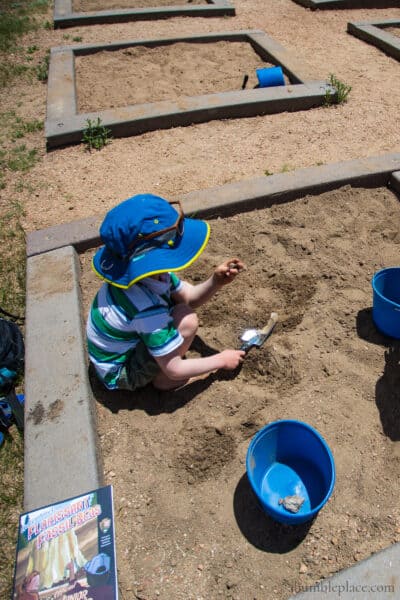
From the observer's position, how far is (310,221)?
301 cm

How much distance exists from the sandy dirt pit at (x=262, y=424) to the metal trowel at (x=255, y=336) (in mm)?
35

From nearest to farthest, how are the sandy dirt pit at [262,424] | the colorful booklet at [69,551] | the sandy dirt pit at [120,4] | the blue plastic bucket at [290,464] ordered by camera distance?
1. the colorful booklet at [69,551]
2. the sandy dirt pit at [262,424]
3. the blue plastic bucket at [290,464]
4. the sandy dirt pit at [120,4]

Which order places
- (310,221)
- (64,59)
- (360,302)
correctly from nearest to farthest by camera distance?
(360,302)
(310,221)
(64,59)

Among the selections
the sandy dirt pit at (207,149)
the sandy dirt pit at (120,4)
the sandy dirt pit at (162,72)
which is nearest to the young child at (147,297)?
the sandy dirt pit at (207,149)

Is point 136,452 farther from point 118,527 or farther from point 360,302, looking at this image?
point 360,302

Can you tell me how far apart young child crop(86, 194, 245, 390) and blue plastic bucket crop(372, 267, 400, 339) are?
26.8 inches

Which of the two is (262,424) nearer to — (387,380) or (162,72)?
(387,380)

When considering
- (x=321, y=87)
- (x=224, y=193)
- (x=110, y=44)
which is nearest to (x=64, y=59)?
(x=110, y=44)

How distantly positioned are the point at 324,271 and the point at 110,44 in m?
4.58

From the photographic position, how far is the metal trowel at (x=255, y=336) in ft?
7.52

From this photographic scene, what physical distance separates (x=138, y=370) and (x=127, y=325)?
9.7 inches

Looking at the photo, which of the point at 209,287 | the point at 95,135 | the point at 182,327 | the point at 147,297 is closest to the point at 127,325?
the point at 147,297

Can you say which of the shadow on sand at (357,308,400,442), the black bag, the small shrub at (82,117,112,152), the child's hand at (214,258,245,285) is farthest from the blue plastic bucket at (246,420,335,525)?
the small shrub at (82,117,112,152)

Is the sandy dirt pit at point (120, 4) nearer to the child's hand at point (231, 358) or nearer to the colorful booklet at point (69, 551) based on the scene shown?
the child's hand at point (231, 358)
